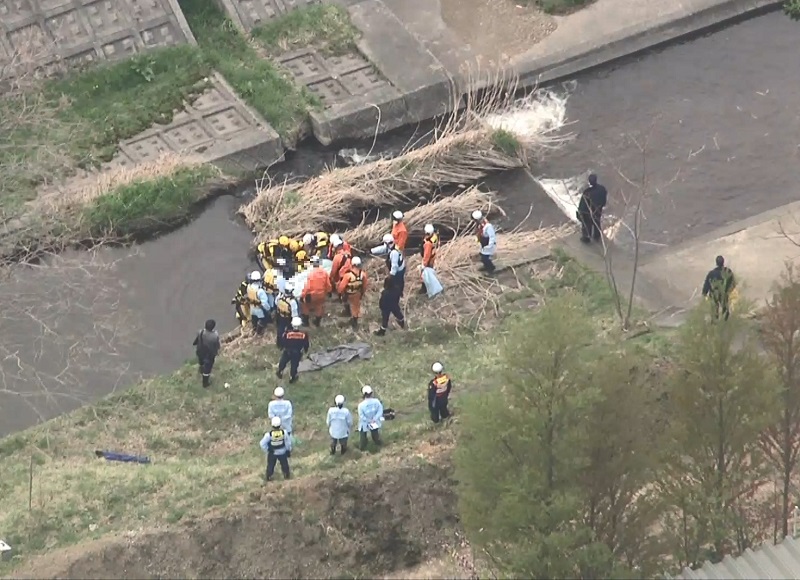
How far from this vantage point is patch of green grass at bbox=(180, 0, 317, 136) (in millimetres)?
24281

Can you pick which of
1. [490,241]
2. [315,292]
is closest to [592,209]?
[490,241]

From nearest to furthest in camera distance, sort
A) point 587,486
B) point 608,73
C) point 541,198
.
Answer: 1. point 587,486
2. point 541,198
3. point 608,73

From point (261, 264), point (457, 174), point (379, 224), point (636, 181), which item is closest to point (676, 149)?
point (636, 181)

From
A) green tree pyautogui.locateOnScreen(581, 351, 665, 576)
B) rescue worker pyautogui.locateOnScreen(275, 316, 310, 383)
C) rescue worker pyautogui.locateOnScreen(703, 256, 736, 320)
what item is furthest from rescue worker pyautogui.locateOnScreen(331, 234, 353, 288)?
green tree pyautogui.locateOnScreen(581, 351, 665, 576)

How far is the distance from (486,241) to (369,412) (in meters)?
4.67

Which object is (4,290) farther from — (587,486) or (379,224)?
(587,486)

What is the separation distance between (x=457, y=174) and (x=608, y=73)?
14.0 feet

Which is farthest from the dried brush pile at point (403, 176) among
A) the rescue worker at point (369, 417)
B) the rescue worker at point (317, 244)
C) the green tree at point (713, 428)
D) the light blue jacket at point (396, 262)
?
the green tree at point (713, 428)

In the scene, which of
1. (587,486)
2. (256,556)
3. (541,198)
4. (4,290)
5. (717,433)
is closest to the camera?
(587,486)

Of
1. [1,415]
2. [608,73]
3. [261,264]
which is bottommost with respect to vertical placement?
[1,415]

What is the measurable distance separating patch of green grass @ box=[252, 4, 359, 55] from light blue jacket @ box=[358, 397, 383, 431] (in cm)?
1035

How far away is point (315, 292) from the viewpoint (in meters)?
19.6

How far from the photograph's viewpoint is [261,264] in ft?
71.4

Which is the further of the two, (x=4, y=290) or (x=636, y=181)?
(x=636, y=181)
